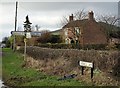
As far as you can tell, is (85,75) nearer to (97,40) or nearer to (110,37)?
(110,37)

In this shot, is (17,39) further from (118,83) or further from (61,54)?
(118,83)

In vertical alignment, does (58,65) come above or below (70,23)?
below

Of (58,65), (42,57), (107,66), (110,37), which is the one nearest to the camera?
(107,66)

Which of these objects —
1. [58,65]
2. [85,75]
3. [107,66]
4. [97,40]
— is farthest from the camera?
Answer: [97,40]

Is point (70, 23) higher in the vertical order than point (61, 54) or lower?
higher

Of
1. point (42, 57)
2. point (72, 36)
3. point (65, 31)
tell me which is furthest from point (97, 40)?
point (42, 57)

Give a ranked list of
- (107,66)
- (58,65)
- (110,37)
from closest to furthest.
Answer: (107,66) → (58,65) → (110,37)

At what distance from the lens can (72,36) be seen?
64625 mm

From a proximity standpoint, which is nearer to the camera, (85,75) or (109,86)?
(109,86)

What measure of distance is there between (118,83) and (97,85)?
1004 mm

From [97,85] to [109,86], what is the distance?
71cm

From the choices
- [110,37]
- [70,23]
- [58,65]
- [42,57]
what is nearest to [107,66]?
[58,65]

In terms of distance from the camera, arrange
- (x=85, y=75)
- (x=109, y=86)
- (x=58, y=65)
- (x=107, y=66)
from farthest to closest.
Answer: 1. (x=58, y=65)
2. (x=85, y=75)
3. (x=107, y=66)
4. (x=109, y=86)

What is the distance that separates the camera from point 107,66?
15734 mm
